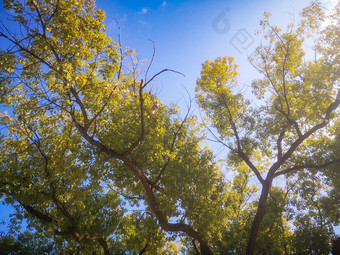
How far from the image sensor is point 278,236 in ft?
40.3

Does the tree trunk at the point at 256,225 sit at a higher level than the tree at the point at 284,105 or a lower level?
lower

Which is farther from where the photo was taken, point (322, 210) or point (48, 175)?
point (322, 210)

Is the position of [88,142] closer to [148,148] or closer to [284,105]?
[148,148]

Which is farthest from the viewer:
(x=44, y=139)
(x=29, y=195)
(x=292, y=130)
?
(x=292, y=130)

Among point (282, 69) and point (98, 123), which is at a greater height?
point (282, 69)

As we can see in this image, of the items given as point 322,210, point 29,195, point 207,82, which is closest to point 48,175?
point 29,195

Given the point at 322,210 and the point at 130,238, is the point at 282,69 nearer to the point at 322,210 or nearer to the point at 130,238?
the point at 322,210

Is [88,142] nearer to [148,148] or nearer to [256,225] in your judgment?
[148,148]

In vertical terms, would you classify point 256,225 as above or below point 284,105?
below

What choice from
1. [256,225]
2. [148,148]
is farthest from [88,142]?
[256,225]

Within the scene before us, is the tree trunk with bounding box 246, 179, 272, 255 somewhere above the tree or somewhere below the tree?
below

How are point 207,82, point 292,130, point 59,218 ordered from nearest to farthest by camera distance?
point 59,218, point 292,130, point 207,82

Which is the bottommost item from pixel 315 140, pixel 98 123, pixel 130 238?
pixel 130 238

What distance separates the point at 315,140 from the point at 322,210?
427 cm
